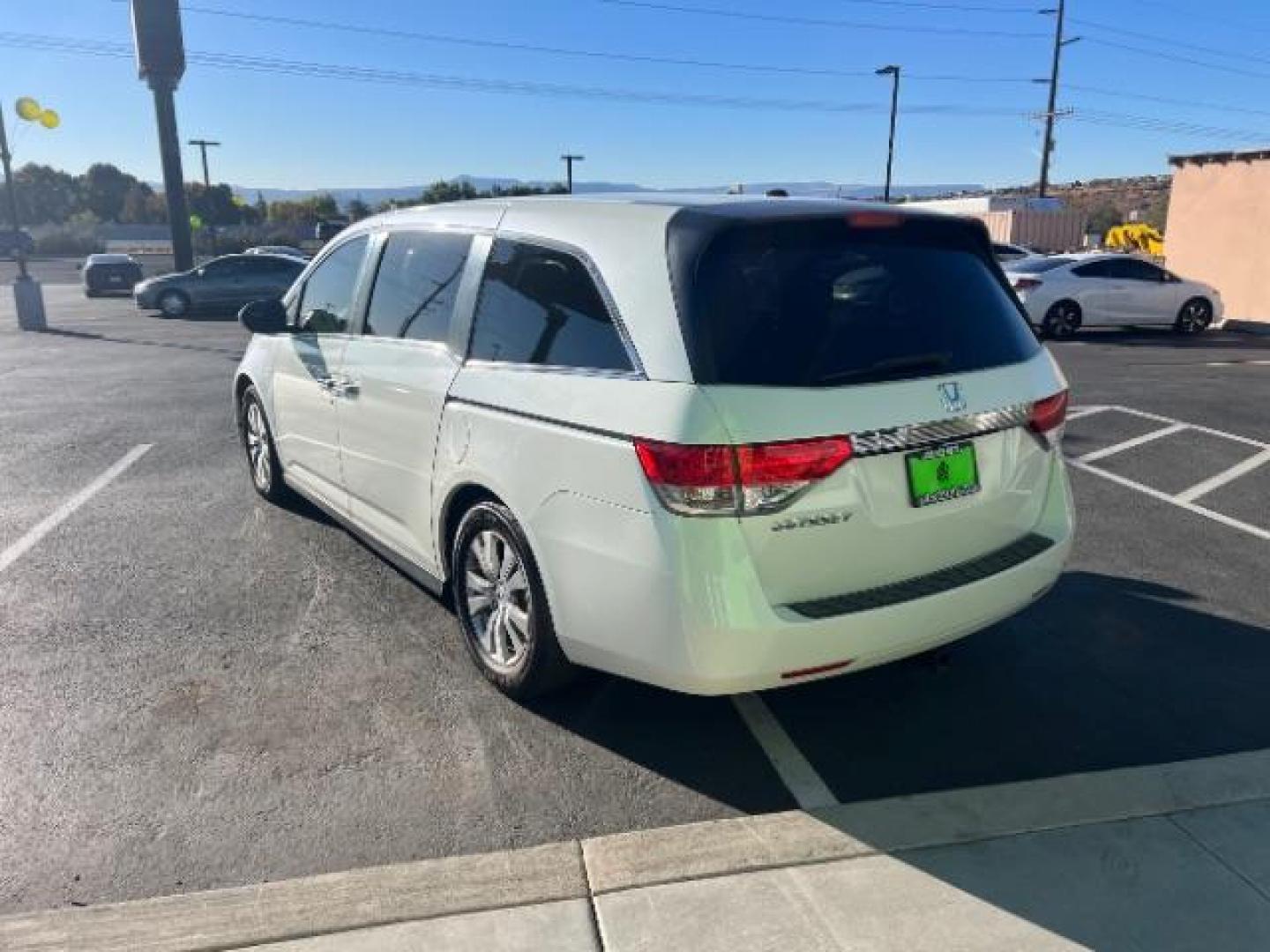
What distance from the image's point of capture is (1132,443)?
7902 millimetres

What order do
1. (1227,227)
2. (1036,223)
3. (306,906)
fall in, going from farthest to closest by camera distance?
(1036,223), (1227,227), (306,906)

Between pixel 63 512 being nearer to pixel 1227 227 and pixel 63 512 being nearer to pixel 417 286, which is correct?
pixel 417 286

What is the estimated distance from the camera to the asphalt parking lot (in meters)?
2.92

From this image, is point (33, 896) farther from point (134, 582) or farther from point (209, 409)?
point (209, 409)

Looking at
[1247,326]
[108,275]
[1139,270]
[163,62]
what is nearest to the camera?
[1139,270]

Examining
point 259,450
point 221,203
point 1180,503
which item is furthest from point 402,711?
point 221,203

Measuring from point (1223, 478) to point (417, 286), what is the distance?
5815 millimetres

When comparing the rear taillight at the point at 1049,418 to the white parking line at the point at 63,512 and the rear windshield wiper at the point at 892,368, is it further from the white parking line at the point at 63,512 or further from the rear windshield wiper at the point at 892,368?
the white parking line at the point at 63,512

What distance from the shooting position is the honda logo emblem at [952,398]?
3020mm

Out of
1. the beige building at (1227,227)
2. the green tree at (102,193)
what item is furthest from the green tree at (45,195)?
the beige building at (1227,227)

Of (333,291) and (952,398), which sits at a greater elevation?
(333,291)

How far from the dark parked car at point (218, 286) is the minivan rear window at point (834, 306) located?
20.8 metres

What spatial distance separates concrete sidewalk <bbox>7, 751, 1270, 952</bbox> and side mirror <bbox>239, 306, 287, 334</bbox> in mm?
3362

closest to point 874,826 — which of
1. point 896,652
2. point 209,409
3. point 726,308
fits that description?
point 896,652
